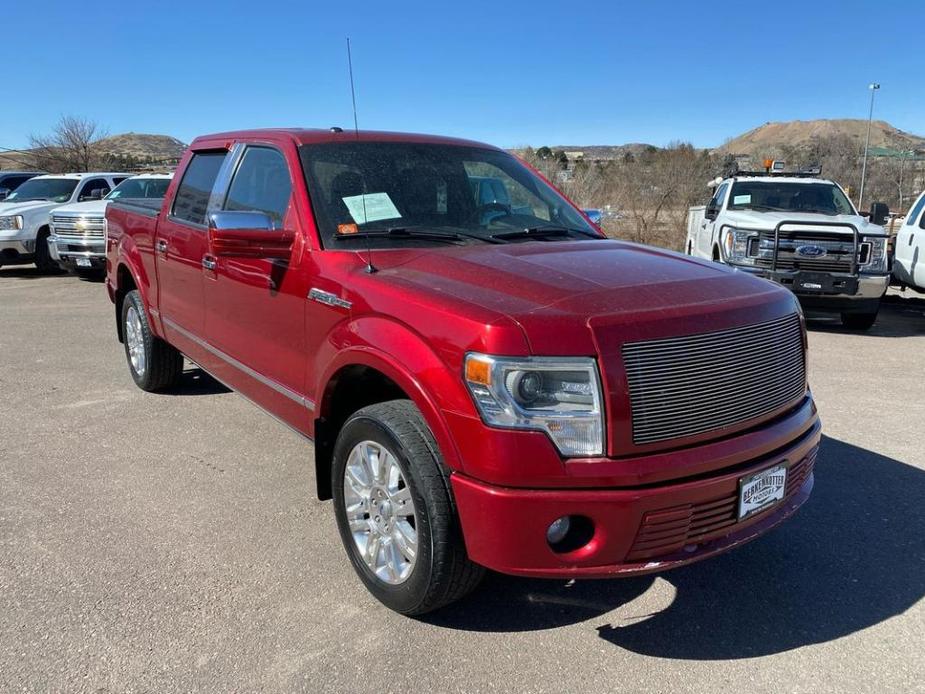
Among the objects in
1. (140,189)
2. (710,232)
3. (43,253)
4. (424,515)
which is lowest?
(424,515)

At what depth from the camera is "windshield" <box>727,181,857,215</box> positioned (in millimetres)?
10133

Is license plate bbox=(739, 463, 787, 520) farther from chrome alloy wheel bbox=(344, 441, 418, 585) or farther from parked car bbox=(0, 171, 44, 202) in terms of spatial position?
parked car bbox=(0, 171, 44, 202)

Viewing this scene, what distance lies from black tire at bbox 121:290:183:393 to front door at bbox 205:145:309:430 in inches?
59.6

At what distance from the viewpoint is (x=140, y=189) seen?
13492mm

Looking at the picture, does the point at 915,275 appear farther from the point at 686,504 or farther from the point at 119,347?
the point at 119,347

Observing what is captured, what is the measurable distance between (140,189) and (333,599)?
40.3ft

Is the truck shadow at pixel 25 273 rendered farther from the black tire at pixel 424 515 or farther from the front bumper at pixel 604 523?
the front bumper at pixel 604 523

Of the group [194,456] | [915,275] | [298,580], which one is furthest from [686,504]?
[915,275]

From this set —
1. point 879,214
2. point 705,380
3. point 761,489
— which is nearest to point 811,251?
point 879,214

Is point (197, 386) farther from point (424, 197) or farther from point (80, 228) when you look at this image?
point (80, 228)

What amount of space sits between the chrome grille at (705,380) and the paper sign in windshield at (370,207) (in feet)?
5.17

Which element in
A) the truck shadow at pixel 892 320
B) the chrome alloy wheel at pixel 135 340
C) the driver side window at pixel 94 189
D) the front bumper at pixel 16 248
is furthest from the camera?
the driver side window at pixel 94 189

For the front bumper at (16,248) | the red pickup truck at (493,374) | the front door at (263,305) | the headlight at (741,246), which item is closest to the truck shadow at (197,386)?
the front door at (263,305)

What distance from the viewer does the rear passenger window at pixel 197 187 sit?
4.65 m
